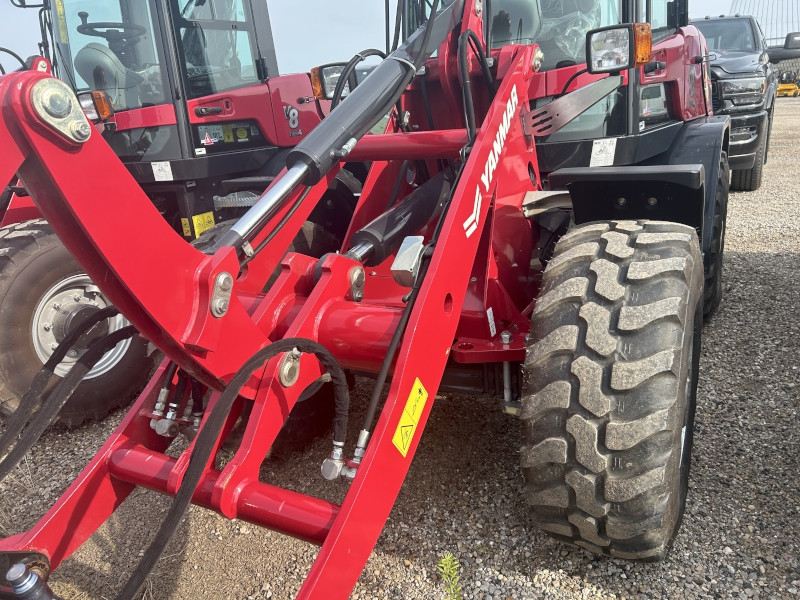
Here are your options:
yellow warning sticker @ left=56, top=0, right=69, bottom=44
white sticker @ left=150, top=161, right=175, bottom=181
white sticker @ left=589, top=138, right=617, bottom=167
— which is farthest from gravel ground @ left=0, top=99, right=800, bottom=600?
yellow warning sticker @ left=56, top=0, right=69, bottom=44

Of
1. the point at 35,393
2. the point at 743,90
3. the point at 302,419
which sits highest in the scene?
the point at 743,90

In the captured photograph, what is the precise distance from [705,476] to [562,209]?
1286 millimetres

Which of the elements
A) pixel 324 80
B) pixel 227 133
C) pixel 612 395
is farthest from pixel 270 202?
pixel 227 133

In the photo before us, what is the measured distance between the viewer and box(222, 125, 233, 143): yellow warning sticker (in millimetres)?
4911

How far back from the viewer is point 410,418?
1693 mm

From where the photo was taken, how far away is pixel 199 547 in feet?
7.64

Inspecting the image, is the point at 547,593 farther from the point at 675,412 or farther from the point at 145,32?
the point at 145,32

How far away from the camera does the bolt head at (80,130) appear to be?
45.5 inches

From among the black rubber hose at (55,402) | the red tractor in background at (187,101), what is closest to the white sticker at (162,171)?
the red tractor in background at (187,101)

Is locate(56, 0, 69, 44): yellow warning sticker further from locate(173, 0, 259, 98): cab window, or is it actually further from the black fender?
the black fender

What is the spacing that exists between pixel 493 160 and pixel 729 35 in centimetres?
968

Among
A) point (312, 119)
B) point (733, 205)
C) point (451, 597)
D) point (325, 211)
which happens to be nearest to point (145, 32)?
point (312, 119)

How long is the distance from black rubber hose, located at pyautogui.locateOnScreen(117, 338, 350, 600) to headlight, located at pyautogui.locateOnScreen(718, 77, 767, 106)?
8.25 metres

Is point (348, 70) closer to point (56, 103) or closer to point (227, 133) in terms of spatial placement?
point (56, 103)
